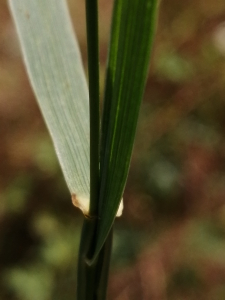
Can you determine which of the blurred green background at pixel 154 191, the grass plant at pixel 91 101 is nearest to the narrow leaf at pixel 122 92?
the grass plant at pixel 91 101

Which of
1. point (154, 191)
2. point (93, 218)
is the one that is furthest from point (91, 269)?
point (154, 191)

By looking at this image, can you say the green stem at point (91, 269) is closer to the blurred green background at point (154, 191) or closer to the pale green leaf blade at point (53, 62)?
the pale green leaf blade at point (53, 62)

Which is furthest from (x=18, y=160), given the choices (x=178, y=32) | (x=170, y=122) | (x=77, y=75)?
(x=77, y=75)

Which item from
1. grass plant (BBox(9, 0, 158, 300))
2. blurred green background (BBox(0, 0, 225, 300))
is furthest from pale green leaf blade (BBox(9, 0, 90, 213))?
blurred green background (BBox(0, 0, 225, 300))

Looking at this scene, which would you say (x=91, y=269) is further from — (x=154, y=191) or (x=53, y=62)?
(x=154, y=191)

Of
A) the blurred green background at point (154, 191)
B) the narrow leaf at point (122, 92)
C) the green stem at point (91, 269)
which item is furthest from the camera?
the blurred green background at point (154, 191)

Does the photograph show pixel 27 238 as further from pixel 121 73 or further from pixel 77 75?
pixel 121 73

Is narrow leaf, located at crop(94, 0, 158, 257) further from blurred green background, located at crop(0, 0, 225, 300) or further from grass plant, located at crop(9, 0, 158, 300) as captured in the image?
blurred green background, located at crop(0, 0, 225, 300)
